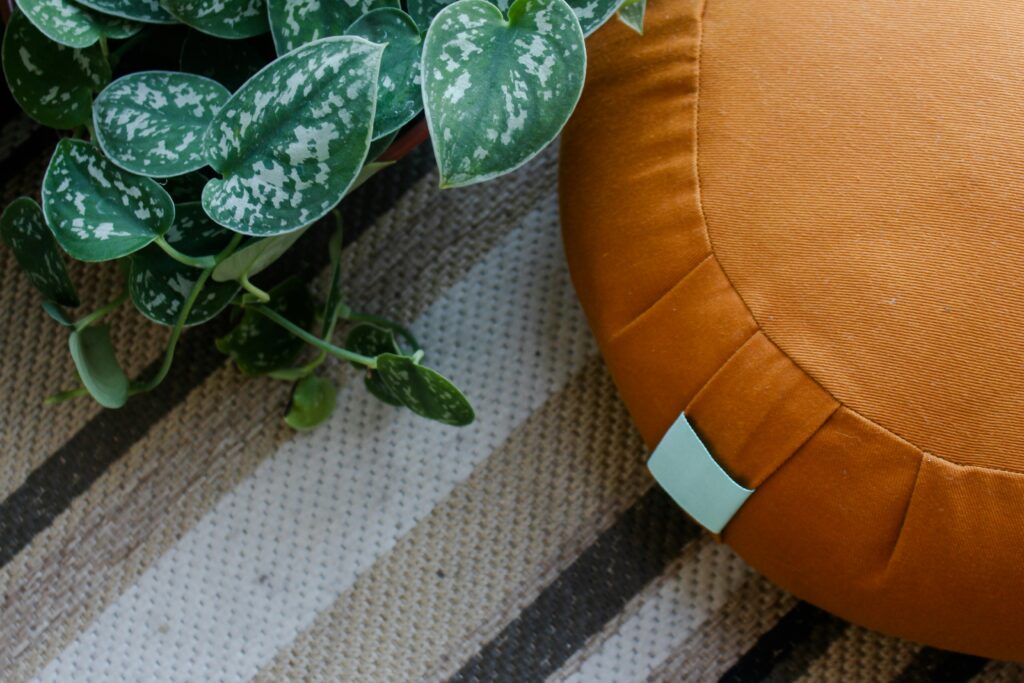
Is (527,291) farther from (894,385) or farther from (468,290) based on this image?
(894,385)

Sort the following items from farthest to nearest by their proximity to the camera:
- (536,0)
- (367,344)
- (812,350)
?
(367,344)
(812,350)
(536,0)

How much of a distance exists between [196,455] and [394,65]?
1.62 feet

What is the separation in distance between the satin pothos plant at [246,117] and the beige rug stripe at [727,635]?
0.33 meters

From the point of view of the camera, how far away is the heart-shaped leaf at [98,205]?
2.11 feet

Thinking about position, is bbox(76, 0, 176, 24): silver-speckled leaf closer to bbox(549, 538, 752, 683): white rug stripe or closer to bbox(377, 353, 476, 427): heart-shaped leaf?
bbox(377, 353, 476, 427): heart-shaped leaf

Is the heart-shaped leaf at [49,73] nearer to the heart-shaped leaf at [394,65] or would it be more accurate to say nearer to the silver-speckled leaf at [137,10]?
the silver-speckled leaf at [137,10]

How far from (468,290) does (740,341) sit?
33cm

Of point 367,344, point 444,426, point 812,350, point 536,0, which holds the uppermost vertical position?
point 536,0

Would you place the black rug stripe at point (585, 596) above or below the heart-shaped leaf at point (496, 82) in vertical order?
below

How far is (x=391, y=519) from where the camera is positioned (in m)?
0.95

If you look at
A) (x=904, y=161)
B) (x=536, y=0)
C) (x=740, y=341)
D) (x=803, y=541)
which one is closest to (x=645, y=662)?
(x=803, y=541)

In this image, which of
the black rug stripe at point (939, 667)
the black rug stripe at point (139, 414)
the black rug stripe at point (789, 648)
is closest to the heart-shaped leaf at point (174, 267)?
the black rug stripe at point (139, 414)

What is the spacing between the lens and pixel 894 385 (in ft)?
2.23

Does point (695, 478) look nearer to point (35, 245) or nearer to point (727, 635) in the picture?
point (727, 635)
